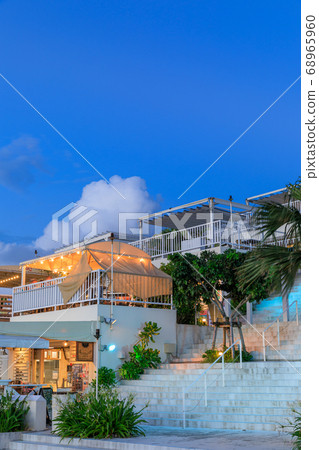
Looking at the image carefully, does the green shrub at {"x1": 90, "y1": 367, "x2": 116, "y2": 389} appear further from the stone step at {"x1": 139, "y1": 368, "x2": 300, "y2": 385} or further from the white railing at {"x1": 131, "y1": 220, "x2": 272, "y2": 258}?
the white railing at {"x1": 131, "y1": 220, "x2": 272, "y2": 258}

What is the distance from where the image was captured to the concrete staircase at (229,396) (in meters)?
12.7

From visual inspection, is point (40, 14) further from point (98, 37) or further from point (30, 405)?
point (30, 405)

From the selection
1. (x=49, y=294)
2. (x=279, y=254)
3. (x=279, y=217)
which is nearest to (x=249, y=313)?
(x=49, y=294)

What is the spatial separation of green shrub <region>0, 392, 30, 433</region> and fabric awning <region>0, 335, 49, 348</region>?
1740 mm

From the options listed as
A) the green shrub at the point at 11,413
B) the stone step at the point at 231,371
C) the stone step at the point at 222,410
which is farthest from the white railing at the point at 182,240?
the green shrub at the point at 11,413

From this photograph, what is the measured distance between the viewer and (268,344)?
17188 mm

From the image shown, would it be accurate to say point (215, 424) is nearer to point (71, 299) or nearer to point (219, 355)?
point (219, 355)

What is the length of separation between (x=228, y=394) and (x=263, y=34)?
9651 mm

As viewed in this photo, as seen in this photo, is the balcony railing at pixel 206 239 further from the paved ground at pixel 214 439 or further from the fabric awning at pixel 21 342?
the paved ground at pixel 214 439

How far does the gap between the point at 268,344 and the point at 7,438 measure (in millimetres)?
8169

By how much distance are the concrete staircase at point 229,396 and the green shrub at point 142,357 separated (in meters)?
0.50

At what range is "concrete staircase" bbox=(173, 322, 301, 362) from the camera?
1636cm

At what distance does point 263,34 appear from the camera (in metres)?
15.4

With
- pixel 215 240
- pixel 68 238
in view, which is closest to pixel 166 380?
pixel 215 240
